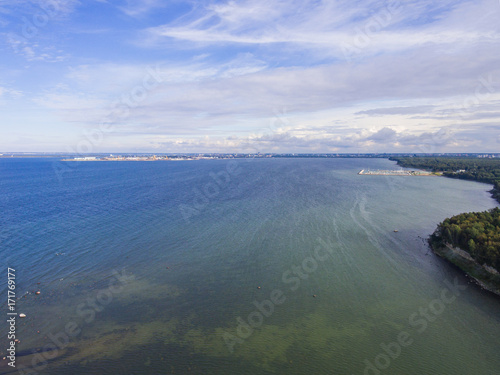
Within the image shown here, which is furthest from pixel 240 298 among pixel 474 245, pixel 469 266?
pixel 474 245

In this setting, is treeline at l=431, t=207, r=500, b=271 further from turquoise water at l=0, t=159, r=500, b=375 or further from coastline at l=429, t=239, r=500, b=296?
turquoise water at l=0, t=159, r=500, b=375

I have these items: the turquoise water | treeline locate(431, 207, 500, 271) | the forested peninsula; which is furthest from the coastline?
the turquoise water

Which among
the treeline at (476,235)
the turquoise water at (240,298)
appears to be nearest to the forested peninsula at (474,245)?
the treeline at (476,235)

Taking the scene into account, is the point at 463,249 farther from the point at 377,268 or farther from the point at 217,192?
the point at 217,192

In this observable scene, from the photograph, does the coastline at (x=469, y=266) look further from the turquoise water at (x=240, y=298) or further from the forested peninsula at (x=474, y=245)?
the turquoise water at (x=240, y=298)

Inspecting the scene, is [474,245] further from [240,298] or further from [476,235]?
[240,298]
